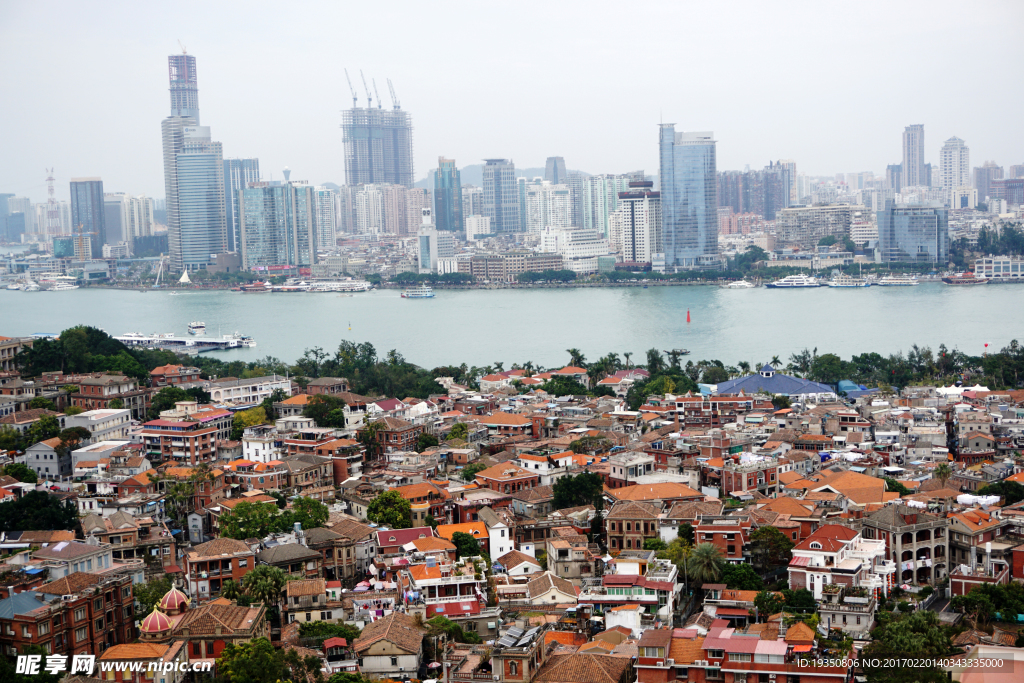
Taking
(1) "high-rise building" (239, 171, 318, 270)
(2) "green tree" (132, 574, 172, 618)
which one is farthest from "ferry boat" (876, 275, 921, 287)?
(2) "green tree" (132, 574, 172, 618)

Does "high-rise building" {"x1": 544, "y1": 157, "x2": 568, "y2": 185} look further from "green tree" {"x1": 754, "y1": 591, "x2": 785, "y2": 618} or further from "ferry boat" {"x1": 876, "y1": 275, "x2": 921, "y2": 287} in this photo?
"green tree" {"x1": 754, "y1": 591, "x2": 785, "y2": 618}

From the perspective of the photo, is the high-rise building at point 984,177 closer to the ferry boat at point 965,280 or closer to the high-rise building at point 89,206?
the ferry boat at point 965,280

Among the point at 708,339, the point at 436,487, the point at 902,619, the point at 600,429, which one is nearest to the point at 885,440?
the point at 600,429

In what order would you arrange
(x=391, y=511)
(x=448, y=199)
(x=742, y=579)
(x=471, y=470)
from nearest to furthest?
(x=742, y=579)
(x=391, y=511)
(x=471, y=470)
(x=448, y=199)

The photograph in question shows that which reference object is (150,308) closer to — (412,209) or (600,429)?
(600,429)

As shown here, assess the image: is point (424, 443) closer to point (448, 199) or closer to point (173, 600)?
point (173, 600)

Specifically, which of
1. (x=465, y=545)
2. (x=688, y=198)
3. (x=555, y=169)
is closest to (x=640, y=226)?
(x=688, y=198)
